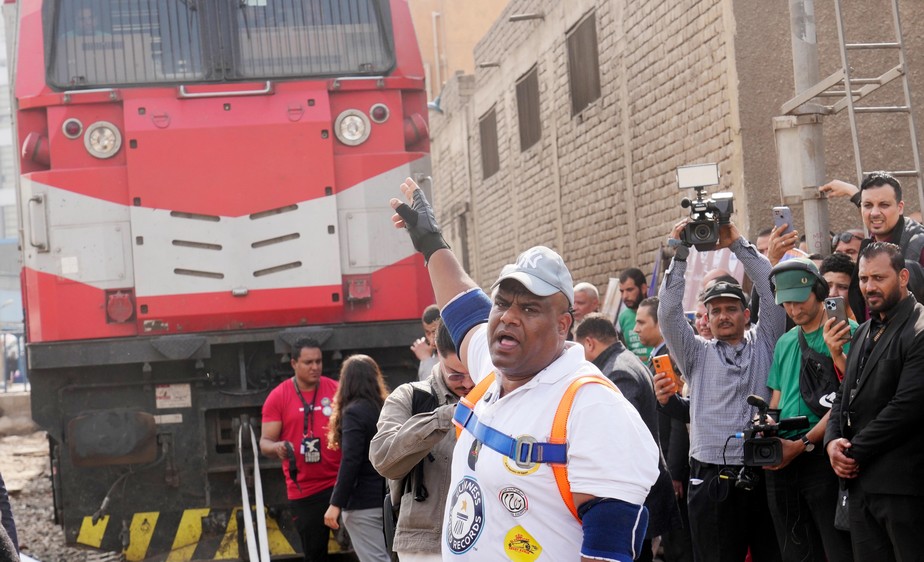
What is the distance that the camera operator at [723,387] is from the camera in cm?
608

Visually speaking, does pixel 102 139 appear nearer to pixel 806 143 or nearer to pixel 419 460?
pixel 419 460

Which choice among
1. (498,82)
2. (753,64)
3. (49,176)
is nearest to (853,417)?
(49,176)

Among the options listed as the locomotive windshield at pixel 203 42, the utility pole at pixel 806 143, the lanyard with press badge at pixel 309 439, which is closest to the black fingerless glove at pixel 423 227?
the lanyard with press badge at pixel 309 439

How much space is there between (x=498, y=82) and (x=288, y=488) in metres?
15.4

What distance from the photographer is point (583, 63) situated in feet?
55.4

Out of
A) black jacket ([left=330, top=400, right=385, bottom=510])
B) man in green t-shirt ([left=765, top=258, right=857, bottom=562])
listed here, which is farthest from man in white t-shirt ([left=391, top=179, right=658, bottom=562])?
black jacket ([left=330, top=400, right=385, bottom=510])

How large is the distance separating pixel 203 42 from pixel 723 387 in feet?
15.0

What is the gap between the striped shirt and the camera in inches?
244

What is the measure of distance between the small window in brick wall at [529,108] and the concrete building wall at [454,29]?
12.0m

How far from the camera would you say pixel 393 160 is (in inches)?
344

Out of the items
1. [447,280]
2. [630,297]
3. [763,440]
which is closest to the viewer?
[447,280]

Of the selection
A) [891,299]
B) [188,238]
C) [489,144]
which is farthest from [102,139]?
[489,144]

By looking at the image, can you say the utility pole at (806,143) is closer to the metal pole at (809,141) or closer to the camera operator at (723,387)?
the metal pole at (809,141)

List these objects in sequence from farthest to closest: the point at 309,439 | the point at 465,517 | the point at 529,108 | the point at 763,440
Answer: the point at 529,108
the point at 309,439
the point at 763,440
the point at 465,517
